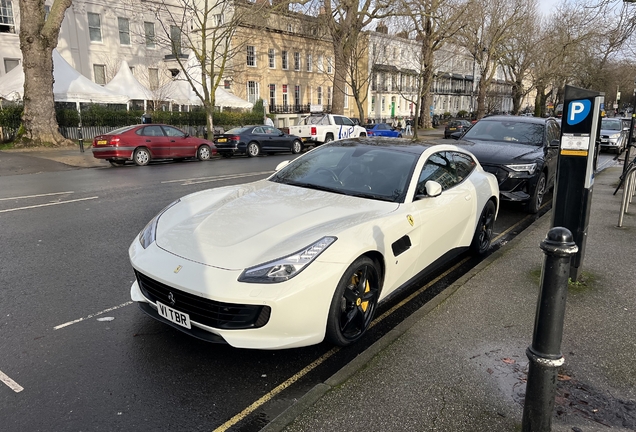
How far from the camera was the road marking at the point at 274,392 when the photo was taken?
2716mm

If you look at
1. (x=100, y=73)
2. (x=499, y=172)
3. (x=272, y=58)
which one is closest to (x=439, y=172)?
(x=499, y=172)

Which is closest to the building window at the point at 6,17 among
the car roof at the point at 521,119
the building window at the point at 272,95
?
the building window at the point at 272,95

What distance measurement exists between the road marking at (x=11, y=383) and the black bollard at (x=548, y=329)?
10.1 feet

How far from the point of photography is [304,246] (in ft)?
10.5

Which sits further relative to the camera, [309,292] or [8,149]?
[8,149]

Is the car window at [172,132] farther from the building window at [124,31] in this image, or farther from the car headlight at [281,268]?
the building window at [124,31]

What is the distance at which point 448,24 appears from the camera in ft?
97.7

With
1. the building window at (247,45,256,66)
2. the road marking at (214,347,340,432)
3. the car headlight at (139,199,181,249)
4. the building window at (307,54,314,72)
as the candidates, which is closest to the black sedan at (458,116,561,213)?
the road marking at (214,347,340,432)

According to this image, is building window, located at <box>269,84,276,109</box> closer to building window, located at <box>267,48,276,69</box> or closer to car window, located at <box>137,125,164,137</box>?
building window, located at <box>267,48,276,69</box>

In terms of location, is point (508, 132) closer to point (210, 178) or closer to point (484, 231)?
point (484, 231)

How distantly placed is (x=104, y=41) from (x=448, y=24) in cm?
2590

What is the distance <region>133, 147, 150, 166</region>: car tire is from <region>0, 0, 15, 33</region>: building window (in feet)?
78.1

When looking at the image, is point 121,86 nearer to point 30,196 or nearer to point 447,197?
point 30,196

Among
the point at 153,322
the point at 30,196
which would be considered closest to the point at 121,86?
the point at 30,196
